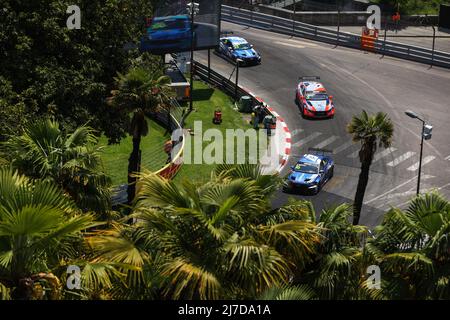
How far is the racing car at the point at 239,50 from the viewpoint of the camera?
56281 millimetres

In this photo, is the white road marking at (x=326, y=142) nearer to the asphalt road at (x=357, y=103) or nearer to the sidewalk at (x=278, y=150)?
the asphalt road at (x=357, y=103)

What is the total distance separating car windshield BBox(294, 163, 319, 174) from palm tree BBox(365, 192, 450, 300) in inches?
894

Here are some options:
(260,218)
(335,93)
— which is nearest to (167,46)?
(335,93)

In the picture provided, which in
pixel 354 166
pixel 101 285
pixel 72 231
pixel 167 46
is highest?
pixel 72 231

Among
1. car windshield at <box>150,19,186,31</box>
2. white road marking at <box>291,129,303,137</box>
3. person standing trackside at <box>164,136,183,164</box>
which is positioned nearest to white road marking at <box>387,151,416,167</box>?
white road marking at <box>291,129,303,137</box>

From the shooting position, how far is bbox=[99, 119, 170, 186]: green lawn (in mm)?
37656

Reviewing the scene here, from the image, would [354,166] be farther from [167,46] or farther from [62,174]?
[62,174]

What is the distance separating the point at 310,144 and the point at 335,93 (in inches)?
359

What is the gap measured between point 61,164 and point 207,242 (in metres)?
5.71

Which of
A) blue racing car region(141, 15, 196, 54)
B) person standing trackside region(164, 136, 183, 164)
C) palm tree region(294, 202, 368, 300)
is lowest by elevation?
person standing trackside region(164, 136, 183, 164)

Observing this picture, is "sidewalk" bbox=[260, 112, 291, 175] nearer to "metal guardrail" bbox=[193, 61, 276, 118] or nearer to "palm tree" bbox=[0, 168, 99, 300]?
"metal guardrail" bbox=[193, 61, 276, 118]

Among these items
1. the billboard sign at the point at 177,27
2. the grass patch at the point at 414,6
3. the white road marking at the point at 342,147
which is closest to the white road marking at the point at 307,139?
the white road marking at the point at 342,147

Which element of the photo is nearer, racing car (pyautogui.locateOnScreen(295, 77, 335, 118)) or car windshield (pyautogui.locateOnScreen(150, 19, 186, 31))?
racing car (pyautogui.locateOnScreen(295, 77, 335, 118))

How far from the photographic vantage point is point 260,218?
45.9 ft
